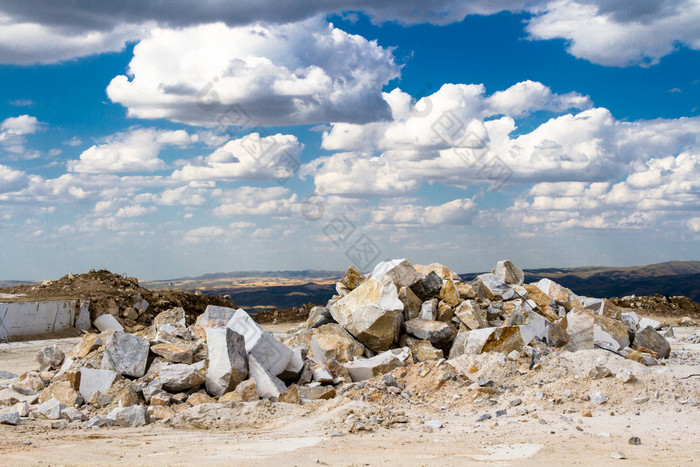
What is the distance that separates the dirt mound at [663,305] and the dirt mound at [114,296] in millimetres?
17692

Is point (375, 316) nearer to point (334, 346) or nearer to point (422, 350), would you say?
point (334, 346)

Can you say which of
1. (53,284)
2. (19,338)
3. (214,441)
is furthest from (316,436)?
(53,284)

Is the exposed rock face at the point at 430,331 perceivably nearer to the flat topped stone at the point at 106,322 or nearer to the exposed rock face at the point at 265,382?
the exposed rock face at the point at 265,382

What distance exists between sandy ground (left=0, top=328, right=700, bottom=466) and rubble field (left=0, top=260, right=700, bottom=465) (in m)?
0.02

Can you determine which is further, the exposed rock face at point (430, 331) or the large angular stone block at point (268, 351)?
the exposed rock face at point (430, 331)

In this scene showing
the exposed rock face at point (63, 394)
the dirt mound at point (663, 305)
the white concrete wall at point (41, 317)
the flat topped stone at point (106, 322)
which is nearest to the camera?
the exposed rock face at point (63, 394)

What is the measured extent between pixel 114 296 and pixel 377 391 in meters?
14.3

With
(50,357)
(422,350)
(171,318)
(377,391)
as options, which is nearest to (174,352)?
(50,357)

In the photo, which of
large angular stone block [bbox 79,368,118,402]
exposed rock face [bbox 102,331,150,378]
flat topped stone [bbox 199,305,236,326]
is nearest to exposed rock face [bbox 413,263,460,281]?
flat topped stone [bbox 199,305,236,326]

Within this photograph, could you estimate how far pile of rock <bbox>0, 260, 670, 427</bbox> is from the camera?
304 inches

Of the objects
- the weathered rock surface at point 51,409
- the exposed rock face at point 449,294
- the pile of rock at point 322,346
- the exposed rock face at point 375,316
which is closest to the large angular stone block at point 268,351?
the pile of rock at point 322,346

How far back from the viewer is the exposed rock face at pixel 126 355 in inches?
327

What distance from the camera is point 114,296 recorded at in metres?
19.3

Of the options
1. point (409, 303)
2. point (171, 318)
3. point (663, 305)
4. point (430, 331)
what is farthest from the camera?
point (663, 305)
